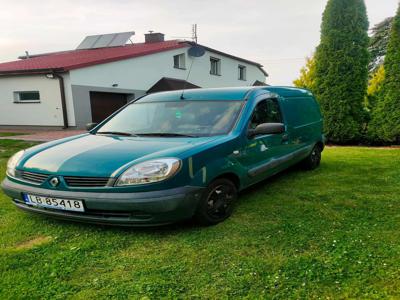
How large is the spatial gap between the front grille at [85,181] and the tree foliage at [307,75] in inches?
351

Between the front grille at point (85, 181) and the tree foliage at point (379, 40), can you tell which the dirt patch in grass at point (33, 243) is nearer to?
the front grille at point (85, 181)

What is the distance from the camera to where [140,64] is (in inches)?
723

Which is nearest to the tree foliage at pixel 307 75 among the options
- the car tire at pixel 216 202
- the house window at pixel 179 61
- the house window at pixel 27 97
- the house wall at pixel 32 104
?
the car tire at pixel 216 202

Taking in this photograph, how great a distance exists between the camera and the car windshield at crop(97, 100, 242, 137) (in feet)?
13.0

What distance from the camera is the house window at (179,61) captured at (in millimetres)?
21453

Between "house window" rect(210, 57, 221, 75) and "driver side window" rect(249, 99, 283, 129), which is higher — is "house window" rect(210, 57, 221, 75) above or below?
above

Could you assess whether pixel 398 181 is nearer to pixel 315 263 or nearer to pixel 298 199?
pixel 298 199

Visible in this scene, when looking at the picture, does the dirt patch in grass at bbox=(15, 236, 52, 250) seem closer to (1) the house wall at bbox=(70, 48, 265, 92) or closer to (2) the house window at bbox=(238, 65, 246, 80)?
(1) the house wall at bbox=(70, 48, 265, 92)

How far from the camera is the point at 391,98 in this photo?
907 centimetres

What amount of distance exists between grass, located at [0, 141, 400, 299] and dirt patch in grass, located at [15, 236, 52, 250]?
0.4 inches

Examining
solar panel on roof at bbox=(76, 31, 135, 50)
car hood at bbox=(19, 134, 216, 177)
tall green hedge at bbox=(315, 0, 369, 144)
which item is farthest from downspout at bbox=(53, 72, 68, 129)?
car hood at bbox=(19, 134, 216, 177)

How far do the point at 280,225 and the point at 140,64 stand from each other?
646 inches

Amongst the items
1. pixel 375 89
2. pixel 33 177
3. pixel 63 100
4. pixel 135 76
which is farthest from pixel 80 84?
pixel 33 177

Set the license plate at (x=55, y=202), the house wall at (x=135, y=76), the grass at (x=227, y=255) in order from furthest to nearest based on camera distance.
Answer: the house wall at (x=135, y=76) < the license plate at (x=55, y=202) < the grass at (x=227, y=255)
